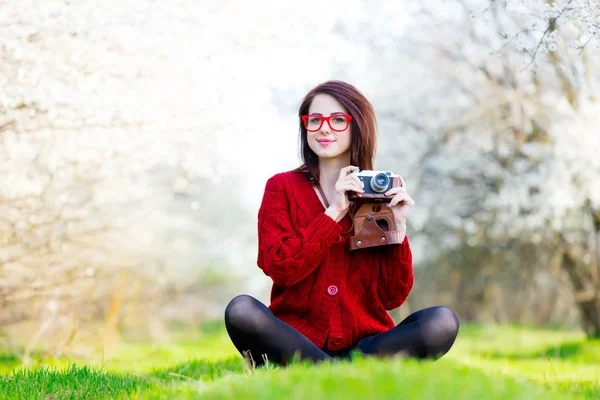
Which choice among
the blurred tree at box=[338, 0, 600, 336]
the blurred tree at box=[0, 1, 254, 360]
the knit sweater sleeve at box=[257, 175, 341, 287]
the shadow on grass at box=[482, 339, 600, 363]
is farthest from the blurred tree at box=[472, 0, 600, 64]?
the shadow on grass at box=[482, 339, 600, 363]

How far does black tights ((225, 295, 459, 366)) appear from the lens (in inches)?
105

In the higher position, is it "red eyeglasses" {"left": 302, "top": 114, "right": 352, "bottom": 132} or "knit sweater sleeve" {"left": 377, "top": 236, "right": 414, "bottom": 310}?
"red eyeglasses" {"left": 302, "top": 114, "right": 352, "bottom": 132}

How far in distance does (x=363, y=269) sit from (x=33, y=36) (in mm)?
2559

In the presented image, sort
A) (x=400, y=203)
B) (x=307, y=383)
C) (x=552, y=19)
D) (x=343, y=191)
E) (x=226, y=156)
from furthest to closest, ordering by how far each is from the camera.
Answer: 1. (x=226, y=156)
2. (x=552, y=19)
3. (x=400, y=203)
4. (x=343, y=191)
5. (x=307, y=383)

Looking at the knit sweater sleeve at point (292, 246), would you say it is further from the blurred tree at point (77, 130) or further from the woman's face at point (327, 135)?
the blurred tree at point (77, 130)

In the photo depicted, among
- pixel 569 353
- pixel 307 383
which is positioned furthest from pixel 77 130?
pixel 569 353

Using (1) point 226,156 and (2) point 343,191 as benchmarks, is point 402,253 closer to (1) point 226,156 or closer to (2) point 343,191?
(2) point 343,191

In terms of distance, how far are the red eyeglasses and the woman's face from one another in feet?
0.03

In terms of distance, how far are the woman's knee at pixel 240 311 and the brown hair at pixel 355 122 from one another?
69cm

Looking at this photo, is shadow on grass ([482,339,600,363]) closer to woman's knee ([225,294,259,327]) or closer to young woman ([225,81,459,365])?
young woman ([225,81,459,365])

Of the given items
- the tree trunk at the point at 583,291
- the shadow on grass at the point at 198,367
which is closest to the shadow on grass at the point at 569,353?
the tree trunk at the point at 583,291

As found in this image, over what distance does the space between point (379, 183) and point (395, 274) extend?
405mm

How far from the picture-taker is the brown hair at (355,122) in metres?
3.00

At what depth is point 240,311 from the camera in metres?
2.67
